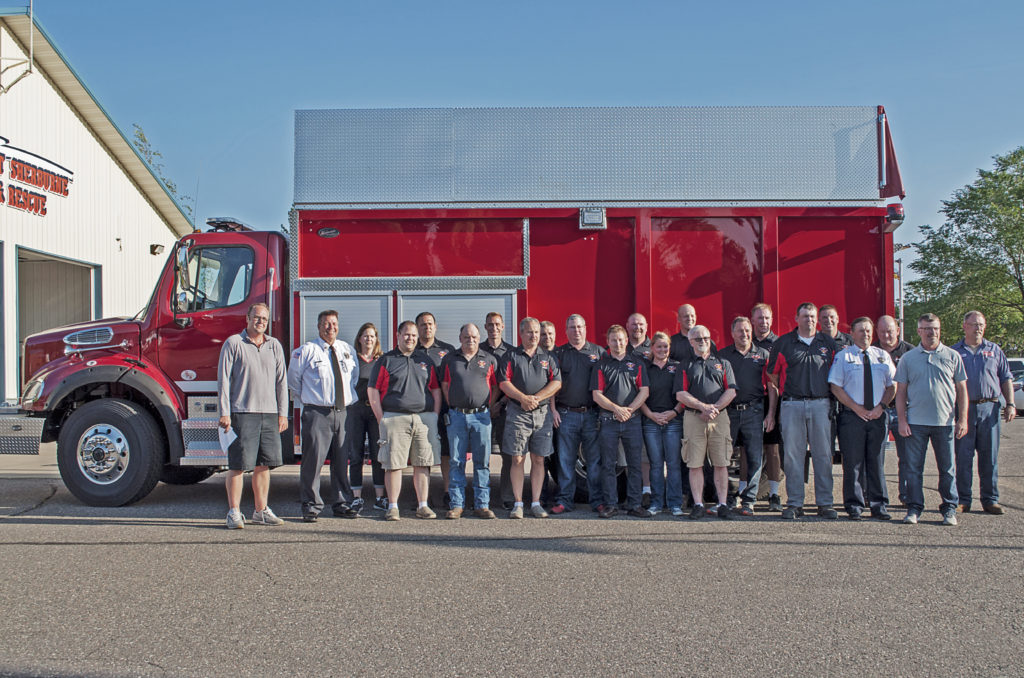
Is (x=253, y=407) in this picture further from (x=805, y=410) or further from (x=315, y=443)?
(x=805, y=410)

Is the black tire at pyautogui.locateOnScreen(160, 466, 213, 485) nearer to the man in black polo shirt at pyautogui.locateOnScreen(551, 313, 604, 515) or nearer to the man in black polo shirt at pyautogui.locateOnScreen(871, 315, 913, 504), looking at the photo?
the man in black polo shirt at pyautogui.locateOnScreen(551, 313, 604, 515)

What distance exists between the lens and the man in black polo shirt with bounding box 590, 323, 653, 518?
702cm

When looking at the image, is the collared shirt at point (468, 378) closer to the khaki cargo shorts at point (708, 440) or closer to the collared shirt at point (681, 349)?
the collared shirt at point (681, 349)

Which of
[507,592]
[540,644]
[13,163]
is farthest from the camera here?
[13,163]

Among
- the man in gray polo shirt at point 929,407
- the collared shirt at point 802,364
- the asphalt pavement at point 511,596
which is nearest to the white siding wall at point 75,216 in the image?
the asphalt pavement at point 511,596

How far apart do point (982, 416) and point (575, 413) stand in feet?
12.0

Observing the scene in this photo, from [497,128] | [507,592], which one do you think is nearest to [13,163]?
[497,128]

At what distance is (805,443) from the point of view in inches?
275

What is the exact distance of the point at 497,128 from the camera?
7.55 metres

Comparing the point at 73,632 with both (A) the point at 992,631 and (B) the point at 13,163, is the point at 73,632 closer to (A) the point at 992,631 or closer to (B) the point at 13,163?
(A) the point at 992,631

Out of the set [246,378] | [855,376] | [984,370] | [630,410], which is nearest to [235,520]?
[246,378]

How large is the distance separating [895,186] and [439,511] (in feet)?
17.2

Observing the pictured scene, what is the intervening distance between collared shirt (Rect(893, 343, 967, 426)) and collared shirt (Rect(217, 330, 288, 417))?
5.42 m

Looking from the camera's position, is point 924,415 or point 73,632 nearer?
point 73,632
